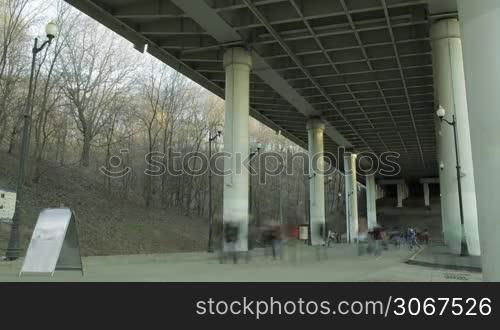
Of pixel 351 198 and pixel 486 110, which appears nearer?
pixel 486 110

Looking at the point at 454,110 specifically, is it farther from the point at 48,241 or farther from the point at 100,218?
the point at 100,218

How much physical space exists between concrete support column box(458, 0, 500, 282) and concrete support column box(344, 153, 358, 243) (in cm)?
4548

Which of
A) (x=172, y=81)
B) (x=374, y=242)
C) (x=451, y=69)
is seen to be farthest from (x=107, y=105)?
(x=451, y=69)

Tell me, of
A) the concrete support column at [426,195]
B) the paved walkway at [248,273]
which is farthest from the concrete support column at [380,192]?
the paved walkway at [248,273]

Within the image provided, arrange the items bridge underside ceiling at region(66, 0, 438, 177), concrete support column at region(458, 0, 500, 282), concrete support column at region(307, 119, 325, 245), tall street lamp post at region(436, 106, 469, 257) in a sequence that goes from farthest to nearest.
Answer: concrete support column at region(307, 119, 325, 245), bridge underside ceiling at region(66, 0, 438, 177), tall street lamp post at region(436, 106, 469, 257), concrete support column at region(458, 0, 500, 282)

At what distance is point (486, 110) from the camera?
732cm

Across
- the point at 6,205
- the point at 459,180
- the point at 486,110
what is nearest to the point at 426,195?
the point at 459,180

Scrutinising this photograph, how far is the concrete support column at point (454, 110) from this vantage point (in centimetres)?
2014

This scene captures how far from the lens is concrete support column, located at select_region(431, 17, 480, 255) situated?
20141 mm

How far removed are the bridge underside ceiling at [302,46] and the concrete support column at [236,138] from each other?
3.57 feet

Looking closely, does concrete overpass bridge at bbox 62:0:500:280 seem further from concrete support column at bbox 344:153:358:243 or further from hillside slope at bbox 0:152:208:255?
concrete support column at bbox 344:153:358:243

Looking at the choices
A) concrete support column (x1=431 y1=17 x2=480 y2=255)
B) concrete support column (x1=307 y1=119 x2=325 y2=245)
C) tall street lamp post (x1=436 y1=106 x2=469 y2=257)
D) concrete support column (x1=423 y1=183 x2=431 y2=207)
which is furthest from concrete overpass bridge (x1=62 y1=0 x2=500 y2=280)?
concrete support column (x1=423 y1=183 x2=431 y2=207)

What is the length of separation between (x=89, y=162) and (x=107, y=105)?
5.38 m

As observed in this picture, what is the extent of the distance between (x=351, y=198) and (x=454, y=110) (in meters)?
34.2
